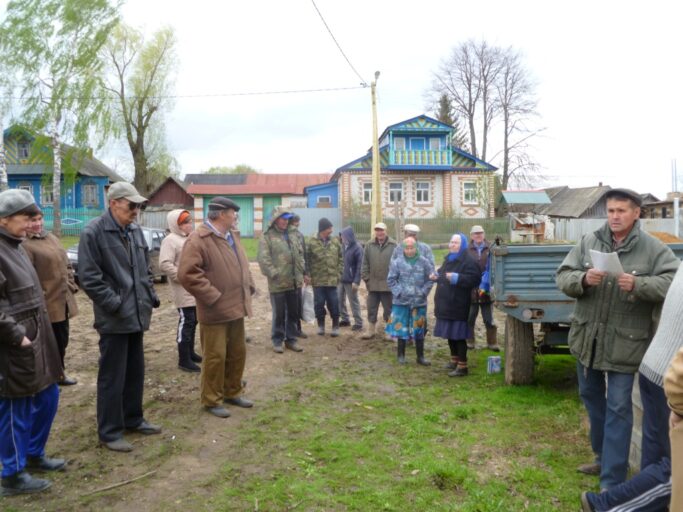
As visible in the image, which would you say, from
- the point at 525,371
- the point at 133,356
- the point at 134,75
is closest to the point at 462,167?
the point at 134,75

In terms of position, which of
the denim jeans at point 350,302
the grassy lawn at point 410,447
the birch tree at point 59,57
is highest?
the birch tree at point 59,57

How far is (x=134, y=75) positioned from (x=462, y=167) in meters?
19.0

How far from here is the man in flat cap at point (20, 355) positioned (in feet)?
11.1

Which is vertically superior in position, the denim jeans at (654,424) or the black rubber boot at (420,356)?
the denim jeans at (654,424)

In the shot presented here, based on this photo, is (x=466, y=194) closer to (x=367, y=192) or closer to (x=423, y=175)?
(x=423, y=175)

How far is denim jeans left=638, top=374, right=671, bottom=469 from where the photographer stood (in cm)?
282

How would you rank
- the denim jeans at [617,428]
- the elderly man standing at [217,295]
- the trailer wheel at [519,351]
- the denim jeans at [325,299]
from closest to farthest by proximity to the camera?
the denim jeans at [617,428], the elderly man standing at [217,295], the trailer wheel at [519,351], the denim jeans at [325,299]

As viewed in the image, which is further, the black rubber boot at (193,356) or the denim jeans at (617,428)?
the black rubber boot at (193,356)

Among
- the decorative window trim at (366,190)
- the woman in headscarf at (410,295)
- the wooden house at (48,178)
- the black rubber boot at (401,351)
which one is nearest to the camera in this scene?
the woman in headscarf at (410,295)

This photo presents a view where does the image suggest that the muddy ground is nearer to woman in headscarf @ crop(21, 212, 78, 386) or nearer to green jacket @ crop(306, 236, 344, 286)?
woman in headscarf @ crop(21, 212, 78, 386)

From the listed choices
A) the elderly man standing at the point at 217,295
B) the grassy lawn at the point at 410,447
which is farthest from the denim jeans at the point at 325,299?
the elderly man standing at the point at 217,295

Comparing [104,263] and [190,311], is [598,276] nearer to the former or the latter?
[104,263]

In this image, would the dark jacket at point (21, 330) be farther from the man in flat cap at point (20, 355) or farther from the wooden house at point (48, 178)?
the wooden house at point (48, 178)

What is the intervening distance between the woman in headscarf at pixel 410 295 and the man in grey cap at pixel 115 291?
134 inches
